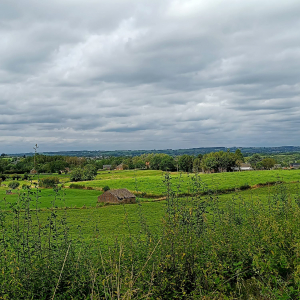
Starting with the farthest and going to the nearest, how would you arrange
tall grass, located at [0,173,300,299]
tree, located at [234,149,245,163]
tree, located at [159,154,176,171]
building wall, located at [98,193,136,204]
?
tree, located at [234,149,245,163] < building wall, located at [98,193,136,204] < tree, located at [159,154,176,171] < tall grass, located at [0,173,300,299]

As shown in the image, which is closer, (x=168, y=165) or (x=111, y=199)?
(x=168, y=165)

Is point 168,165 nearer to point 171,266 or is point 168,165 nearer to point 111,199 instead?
point 171,266

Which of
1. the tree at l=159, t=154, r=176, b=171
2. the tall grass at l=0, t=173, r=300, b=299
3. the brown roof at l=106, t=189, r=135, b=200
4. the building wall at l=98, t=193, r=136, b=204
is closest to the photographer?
the tall grass at l=0, t=173, r=300, b=299

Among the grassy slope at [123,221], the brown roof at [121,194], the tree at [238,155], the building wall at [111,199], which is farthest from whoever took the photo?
the tree at [238,155]

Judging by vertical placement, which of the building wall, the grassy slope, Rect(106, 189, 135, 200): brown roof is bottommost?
the building wall

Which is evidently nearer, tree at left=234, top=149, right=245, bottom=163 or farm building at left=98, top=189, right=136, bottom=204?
farm building at left=98, top=189, right=136, bottom=204

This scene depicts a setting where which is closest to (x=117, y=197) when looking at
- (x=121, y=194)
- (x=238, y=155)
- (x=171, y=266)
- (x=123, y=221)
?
(x=121, y=194)

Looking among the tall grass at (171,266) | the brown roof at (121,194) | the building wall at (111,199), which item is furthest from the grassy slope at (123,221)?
the brown roof at (121,194)

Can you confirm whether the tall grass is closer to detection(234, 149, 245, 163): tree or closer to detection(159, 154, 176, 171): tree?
detection(159, 154, 176, 171): tree

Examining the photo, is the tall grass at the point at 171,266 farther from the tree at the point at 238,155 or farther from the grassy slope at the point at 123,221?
the tree at the point at 238,155

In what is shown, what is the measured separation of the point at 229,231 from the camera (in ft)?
28.1

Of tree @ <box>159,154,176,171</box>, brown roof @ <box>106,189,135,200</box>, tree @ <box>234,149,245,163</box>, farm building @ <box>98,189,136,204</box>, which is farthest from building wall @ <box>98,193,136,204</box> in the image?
tree @ <box>234,149,245,163</box>

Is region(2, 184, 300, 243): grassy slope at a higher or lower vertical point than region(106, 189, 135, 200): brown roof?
higher

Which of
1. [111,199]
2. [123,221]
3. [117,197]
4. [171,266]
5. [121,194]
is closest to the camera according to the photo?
[171,266]
